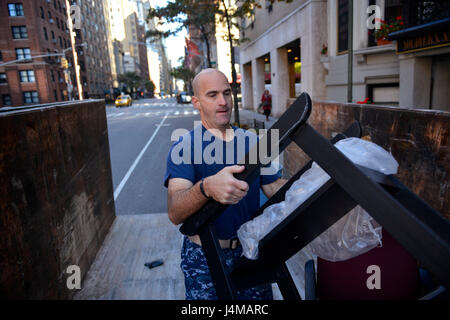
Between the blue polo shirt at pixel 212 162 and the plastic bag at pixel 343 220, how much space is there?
1.61 feet

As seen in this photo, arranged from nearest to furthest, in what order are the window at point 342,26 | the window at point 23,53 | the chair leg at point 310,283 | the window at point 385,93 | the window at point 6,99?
the chair leg at point 310,283 < the window at point 385,93 < the window at point 342,26 < the window at point 23,53 < the window at point 6,99

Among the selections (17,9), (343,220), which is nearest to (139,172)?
(17,9)

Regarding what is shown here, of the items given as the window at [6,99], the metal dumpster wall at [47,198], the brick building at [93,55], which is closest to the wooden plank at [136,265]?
the metal dumpster wall at [47,198]

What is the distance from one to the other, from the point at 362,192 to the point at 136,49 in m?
191

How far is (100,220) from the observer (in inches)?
185

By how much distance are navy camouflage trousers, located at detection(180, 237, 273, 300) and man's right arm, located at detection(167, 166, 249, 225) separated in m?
0.49

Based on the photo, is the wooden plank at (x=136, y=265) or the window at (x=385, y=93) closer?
the wooden plank at (x=136, y=265)

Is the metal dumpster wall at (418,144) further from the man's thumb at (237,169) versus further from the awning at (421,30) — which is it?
the awning at (421,30)

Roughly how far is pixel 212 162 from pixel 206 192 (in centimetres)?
64

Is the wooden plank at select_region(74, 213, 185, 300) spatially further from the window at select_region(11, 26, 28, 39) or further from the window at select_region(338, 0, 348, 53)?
the window at select_region(11, 26, 28, 39)

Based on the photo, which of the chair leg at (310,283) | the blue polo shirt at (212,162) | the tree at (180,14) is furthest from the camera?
the tree at (180,14)

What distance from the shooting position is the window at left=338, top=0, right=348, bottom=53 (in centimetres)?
1291

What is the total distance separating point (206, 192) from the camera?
1413mm

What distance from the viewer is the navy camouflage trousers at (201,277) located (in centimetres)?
200
